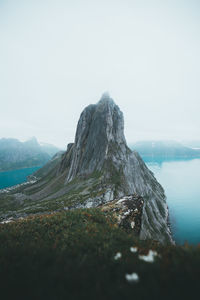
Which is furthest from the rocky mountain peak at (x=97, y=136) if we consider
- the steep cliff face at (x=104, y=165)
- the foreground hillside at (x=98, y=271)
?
the foreground hillside at (x=98, y=271)

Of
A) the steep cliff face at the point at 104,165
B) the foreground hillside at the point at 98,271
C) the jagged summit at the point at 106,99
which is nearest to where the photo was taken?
the foreground hillside at the point at 98,271

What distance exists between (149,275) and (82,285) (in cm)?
170

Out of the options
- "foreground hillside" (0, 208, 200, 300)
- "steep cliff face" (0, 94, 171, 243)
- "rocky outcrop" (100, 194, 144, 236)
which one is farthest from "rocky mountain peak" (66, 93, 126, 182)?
"foreground hillside" (0, 208, 200, 300)

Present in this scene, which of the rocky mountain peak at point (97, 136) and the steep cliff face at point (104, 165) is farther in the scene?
the rocky mountain peak at point (97, 136)

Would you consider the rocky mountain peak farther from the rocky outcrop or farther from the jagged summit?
the rocky outcrop

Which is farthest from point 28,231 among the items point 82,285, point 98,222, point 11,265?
point 82,285

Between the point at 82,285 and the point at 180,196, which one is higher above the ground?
the point at 82,285

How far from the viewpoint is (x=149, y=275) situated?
3295 millimetres

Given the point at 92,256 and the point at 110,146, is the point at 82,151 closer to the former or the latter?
the point at 110,146

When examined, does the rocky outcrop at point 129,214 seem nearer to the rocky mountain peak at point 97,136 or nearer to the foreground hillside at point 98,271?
the foreground hillside at point 98,271

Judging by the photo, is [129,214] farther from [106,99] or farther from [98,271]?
[106,99]

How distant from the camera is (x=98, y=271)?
3689 millimetres

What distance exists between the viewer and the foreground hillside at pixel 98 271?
9.60ft

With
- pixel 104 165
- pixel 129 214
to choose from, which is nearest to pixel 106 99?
pixel 104 165
